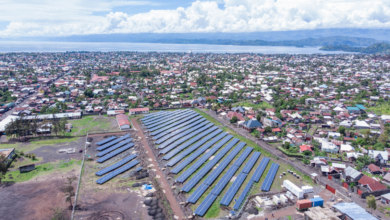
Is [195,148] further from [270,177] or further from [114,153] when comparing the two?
[270,177]

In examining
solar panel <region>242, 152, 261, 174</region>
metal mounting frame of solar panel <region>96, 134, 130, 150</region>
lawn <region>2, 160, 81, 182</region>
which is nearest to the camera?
lawn <region>2, 160, 81, 182</region>

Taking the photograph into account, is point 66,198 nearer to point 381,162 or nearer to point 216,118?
point 216,118

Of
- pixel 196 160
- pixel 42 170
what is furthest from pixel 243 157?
pixel 42 170

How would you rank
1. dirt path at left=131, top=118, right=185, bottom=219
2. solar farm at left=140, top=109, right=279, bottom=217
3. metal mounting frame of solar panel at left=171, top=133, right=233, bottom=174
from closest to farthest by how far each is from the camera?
dirt path at left=131, top=118, right=185, bottom=219 < solar farm at left=140, top=109, right=279, bottom=217 < metal mounting frame of solar panel at left=171, top=133, right=233, bottom=174

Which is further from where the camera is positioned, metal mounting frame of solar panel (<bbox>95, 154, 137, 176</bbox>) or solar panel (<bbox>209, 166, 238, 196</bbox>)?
metal mounting frame of solar panel (<bbox>95, 154, 137, 176</bbox>)

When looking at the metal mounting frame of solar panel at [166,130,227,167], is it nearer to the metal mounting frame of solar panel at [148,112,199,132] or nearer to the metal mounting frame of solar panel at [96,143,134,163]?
the metal mounting frame of solar panel at [96,143,134,163]

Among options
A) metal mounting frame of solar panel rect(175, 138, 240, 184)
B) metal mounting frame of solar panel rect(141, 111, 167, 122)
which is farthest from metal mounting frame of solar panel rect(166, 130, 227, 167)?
metal mounting frame of solar panel rect(141, 111, 167, 122)

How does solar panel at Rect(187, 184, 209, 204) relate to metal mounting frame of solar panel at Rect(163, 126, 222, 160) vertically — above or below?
below

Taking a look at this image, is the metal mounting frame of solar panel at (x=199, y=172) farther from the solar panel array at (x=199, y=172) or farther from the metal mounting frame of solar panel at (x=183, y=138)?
the metal mounting frame of solar panel at (x=183, y=138)
